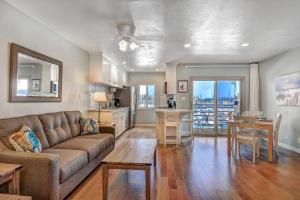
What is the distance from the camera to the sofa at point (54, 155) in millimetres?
2182

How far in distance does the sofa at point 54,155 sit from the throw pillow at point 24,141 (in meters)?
0.09

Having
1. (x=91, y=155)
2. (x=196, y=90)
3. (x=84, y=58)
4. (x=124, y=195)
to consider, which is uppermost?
(x=84, y=58)

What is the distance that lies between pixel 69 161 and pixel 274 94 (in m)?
5.71

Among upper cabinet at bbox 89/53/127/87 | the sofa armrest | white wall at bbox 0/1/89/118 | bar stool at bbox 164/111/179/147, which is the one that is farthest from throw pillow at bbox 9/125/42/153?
bar stool at bbox 164/111/179/147

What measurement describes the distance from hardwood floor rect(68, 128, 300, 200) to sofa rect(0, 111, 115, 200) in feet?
1.04

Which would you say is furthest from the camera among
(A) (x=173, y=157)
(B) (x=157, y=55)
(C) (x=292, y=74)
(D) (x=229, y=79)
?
(D) (x=229, y=79)

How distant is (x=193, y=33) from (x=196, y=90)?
3.78 meters

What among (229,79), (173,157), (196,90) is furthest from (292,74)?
(173,157)

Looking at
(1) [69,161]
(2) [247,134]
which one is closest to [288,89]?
(2) [247,134]

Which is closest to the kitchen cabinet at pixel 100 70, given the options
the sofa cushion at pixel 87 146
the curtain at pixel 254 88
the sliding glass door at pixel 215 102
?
the sofa cushion at pixel 87 146

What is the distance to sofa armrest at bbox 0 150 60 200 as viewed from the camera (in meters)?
2.17

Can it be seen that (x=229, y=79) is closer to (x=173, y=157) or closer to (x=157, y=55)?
(x=157, y=55)

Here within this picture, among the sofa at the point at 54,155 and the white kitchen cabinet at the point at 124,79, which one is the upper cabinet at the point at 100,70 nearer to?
the sofa at the point at 54,155

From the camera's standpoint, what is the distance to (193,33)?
3.95 meters
